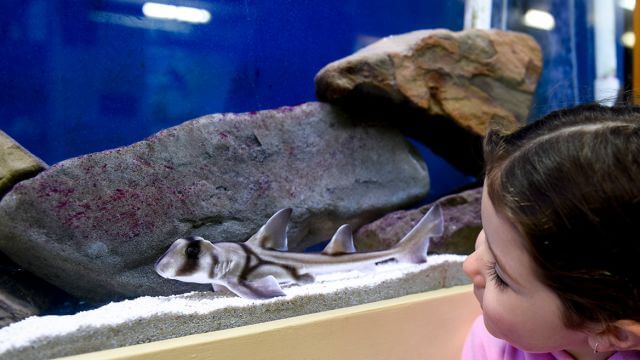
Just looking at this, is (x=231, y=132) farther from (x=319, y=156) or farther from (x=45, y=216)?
(x=45, y=216)

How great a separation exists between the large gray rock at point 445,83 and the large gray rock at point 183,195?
0.58 feet

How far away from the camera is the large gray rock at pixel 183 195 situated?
1544 mm

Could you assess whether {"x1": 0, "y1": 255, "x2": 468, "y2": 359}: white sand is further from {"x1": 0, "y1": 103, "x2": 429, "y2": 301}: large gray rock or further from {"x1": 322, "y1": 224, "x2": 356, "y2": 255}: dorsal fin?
{"x1": 0, "y1": 103, "x2": 429, "y2": 301}: large gray rock

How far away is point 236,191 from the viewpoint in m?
1.86

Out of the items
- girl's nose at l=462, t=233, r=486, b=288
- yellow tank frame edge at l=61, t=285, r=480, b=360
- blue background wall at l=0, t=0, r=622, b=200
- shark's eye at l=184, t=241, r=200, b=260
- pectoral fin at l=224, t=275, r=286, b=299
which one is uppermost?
blue background wall at l=0, t=0, r=622, b=200

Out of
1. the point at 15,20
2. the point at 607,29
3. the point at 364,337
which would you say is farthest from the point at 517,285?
the point at 607,29

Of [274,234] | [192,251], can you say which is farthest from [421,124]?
[192,251]

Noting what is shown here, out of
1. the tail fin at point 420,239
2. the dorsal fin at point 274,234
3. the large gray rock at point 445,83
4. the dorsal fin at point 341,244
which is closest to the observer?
the dorsal fin at point 274,234

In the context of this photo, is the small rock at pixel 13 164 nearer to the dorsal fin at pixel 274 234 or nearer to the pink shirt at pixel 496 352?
the dorsal fin at pixel 274 234

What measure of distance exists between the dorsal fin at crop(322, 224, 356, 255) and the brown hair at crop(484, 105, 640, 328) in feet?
2.92

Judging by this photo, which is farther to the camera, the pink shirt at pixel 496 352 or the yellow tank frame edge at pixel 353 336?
the yellow tank frame edge at pixel 353 336

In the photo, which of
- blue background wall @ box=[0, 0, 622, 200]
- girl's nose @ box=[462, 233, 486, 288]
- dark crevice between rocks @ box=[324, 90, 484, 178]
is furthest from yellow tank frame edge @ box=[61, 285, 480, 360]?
dark crevice between rocks @ box=[324, 90, 484, 178]

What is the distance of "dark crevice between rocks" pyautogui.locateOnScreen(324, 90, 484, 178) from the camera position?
92.7 inches

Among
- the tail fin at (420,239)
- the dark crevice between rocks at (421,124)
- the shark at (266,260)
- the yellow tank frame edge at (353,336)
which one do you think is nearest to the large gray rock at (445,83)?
the dark crevice between rocks at (421,124)
